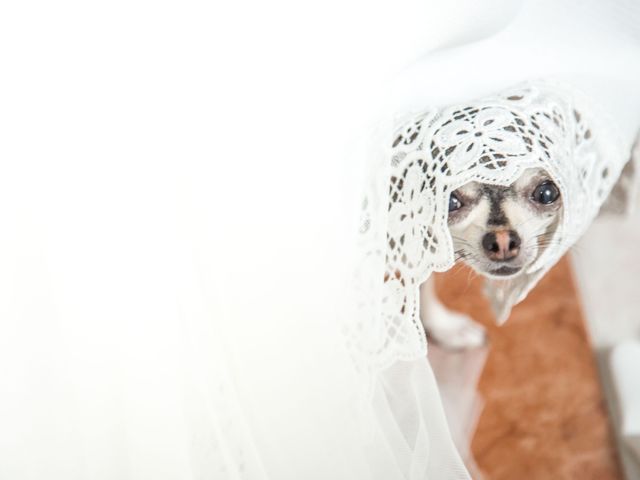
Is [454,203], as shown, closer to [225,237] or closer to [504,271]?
[504,271]

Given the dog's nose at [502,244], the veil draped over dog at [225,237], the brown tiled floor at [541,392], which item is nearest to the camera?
the veil draped over dog at [225,237]

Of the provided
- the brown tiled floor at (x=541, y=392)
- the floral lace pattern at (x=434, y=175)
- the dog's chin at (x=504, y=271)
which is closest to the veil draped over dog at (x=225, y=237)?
the floral lace pattern at (x=434, y=175)

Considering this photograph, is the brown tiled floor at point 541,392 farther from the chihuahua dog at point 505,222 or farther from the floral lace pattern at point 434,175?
the floral lace pattern at point 434,175

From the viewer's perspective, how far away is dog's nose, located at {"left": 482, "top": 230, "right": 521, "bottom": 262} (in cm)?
65

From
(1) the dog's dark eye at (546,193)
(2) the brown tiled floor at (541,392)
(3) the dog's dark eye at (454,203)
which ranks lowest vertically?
(2) the brown tiled floor at (541,392)

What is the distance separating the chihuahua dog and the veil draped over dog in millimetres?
55

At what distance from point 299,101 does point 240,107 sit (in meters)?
0.05

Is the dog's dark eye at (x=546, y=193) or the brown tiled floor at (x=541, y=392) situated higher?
the dog's dark eye at (x=546, y=193)

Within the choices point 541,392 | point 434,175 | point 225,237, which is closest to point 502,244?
point 434,175

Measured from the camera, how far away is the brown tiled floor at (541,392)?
1.03 meters

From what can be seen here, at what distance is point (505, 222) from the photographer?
0.64 metres

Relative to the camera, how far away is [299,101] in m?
0.57

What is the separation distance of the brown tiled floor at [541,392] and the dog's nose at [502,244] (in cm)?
33

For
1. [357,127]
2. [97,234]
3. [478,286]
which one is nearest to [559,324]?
[478,286]
